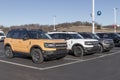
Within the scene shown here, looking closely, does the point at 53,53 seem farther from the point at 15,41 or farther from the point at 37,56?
the point at 15,41

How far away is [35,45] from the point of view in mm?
15289

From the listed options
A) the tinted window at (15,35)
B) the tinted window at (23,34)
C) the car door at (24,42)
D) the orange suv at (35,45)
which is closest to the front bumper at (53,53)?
the orange suv at (35,45)

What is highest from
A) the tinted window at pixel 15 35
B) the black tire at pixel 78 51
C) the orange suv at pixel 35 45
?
the tinted window at pixel 15 35

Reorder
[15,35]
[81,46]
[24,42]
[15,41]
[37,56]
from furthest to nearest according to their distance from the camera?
[81,46]
[15,35]
[15,41]
[24,42]
[37,56]

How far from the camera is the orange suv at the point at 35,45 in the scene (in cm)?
1490

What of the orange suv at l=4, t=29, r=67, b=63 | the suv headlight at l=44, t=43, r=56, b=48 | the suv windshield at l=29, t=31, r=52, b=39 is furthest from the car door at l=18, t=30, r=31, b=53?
the suv headlight at l=44, t=43, r=56, b=48

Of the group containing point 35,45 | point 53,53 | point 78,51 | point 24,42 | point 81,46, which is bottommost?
point 78,51

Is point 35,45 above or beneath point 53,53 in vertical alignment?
above

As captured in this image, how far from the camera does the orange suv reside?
14.9 metres

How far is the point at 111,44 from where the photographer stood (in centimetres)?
2266

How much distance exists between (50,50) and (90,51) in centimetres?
465

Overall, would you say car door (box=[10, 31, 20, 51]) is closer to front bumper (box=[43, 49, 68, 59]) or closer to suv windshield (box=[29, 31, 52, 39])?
suv windshield (box=[29, 31, 52, 39])


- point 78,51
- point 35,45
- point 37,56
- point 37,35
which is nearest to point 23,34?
point 37,35

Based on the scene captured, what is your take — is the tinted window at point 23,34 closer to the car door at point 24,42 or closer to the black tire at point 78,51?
the car door at point 24,42
